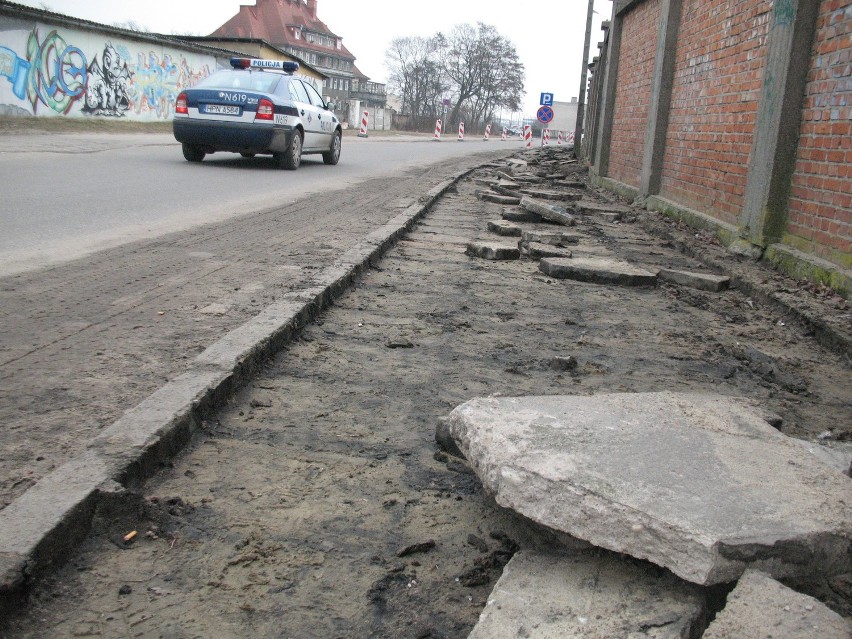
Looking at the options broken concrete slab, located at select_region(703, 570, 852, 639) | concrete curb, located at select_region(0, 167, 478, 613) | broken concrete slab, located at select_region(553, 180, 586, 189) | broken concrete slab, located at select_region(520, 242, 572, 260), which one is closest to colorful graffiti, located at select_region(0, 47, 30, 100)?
broken concrete slab, located at select_region(553, 180, 586, 189)

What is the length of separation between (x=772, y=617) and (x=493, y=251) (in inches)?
200

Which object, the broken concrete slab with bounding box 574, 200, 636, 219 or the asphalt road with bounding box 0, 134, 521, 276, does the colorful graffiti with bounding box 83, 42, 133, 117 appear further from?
the broken concrete slab with bounding box 574, 200, 636, 219

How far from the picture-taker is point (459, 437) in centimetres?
245

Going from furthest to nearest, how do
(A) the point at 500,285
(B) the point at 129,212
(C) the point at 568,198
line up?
(C) the point at 568,198, (B) the point at 129,212, (A) the point at 500,285

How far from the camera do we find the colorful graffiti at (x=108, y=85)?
25.3 meters

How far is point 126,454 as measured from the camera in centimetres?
227

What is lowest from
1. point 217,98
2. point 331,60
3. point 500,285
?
point 500,285

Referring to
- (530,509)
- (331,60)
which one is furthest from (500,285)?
(331,60)

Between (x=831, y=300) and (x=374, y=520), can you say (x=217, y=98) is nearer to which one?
(x=831, y=300)

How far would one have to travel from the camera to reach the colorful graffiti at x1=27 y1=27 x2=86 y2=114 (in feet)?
73.3

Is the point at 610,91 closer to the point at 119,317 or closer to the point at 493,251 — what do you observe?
the point at 493,251

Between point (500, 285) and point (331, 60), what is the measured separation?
Result: 92.0 m

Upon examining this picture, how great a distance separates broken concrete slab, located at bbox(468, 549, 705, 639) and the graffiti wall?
2353cm

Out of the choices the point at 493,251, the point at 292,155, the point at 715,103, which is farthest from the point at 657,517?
the point at 292,155
